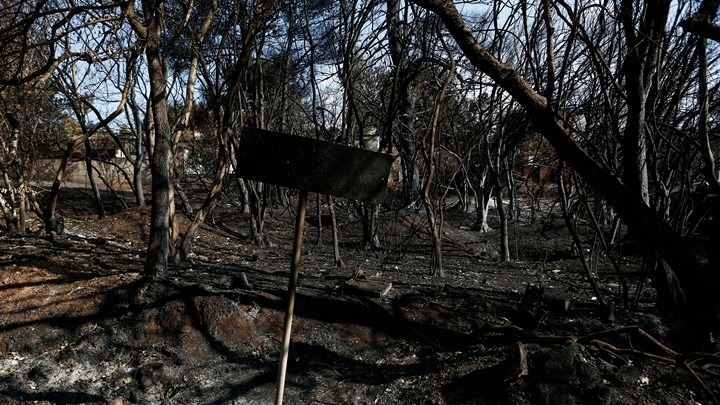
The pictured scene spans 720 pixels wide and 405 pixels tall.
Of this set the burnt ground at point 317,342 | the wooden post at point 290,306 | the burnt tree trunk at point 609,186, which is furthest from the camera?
the burnt ground at point 317,342

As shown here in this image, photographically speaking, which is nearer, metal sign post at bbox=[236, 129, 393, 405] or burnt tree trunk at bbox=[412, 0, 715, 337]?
metal sign post at bbox=[236, 129, 393, 405]

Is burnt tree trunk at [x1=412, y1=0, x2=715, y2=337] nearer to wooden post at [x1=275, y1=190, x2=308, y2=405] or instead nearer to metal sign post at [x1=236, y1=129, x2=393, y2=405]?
metal sign post at [x1=236, y1=129, x2=393, y2=405]

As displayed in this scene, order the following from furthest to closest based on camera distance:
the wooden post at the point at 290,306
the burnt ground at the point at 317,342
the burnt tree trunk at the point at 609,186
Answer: the burnt ground at the point at 317,342
the burnt tree trunk at the point at 609,186
the wooden post at the point at 290,306

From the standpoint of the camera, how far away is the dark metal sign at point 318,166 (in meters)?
3.11

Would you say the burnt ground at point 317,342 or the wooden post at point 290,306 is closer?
the wooden post at point 290,306

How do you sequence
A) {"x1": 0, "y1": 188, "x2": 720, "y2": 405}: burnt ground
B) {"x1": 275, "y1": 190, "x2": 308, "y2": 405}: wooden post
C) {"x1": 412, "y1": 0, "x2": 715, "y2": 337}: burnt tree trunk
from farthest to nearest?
{"x1": 0, "y1": 188, "x2": 720, "y2": 405}: burnt ground
{"x1": 412, "y1": 0, "x2": 715, "y2": 337}: burnt tree trunk
{"x1": 275, "y1": 190, "x2": 308, "y2": 405}: wooden post

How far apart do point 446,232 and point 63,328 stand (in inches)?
273

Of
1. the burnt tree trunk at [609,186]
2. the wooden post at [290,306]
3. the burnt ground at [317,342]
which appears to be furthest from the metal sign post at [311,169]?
the burnt ground at [317,342]

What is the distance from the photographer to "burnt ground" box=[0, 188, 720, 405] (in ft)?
12.2

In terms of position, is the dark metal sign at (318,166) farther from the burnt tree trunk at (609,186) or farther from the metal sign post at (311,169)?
the burnt tree trunk at (609,186)

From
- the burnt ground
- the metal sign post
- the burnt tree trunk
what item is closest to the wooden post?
the metal sign post

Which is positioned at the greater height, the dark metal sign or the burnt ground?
the dark metal sign

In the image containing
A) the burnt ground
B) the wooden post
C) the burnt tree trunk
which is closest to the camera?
the wooden post

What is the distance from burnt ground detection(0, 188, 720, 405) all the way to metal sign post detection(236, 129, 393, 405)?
Answer: 51.5 inches
